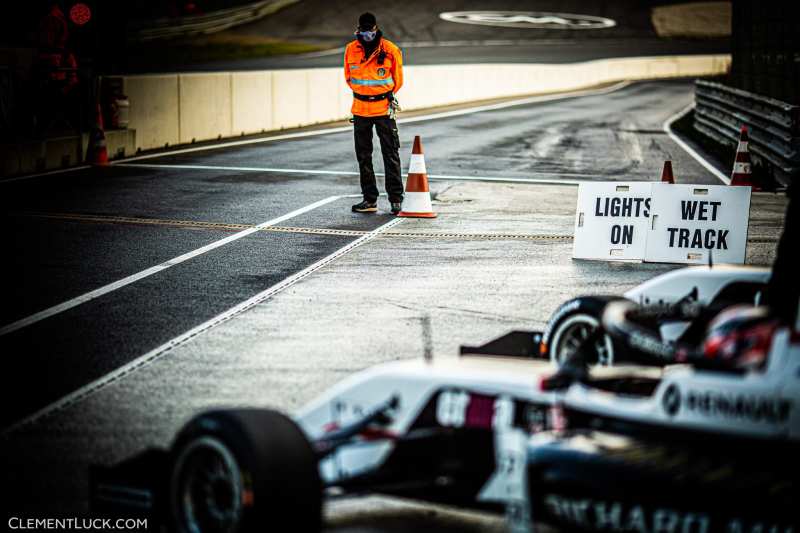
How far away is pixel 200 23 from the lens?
69.2m

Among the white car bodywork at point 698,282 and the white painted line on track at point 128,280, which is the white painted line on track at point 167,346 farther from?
the white car bodywork at point 698,282

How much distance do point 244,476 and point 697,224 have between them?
7.55 metres


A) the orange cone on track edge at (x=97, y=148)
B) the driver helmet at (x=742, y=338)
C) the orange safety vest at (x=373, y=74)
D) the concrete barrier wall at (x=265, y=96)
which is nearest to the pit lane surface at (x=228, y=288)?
the orange cone on track edge at (x=97, y=148)

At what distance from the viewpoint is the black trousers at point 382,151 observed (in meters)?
14.2

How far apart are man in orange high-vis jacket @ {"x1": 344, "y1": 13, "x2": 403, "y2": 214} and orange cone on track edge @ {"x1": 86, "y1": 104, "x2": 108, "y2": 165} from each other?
630 centimetres

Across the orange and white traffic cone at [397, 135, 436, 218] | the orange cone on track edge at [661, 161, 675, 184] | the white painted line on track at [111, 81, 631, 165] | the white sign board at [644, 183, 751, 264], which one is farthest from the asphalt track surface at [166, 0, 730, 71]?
the white sign board at [644, 183, 751, 264]

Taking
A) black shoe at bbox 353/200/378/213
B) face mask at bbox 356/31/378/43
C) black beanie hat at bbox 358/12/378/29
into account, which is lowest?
black shoe at bbox 353/200/378/213

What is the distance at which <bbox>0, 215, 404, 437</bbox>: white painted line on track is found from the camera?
641 centimetres

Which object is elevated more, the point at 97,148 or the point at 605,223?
the point at 97,148

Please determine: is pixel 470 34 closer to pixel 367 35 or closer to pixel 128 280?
pixel 367 35

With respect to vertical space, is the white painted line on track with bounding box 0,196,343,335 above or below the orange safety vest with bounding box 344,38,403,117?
below

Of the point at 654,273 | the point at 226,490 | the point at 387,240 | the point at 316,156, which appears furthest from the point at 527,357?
the point at 316,156

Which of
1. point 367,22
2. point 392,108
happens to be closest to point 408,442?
point 392,108

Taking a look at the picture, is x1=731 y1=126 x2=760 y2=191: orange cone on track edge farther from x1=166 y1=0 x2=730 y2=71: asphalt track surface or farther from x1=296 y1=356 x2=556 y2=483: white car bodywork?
x1=166 y1=0 x2=730 y2=71: asphalt track surface
